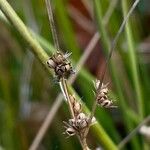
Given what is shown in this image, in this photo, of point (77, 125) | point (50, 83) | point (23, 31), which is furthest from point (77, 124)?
point (50, 83)

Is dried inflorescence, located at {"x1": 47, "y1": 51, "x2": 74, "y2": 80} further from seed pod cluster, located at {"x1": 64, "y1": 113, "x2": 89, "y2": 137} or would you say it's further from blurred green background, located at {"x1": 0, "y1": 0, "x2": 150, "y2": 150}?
blurred green background, located at {"x1": 0, "y1": 0, "x2": 150, "y2": 150}

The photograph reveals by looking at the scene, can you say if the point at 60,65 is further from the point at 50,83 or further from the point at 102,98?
the point at 50,83

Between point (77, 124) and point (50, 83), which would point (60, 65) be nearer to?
point (77, 124)

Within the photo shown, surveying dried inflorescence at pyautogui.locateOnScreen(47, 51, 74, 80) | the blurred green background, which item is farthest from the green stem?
the blurred green background

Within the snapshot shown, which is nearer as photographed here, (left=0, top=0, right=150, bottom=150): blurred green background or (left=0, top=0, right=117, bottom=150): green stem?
(left=0, top=0, right=117, bottom=150): green stem

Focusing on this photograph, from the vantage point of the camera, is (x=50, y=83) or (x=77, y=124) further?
(x=50, y=83)

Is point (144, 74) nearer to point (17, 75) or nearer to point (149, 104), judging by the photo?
point (149, 104)

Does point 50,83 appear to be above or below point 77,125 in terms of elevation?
above
